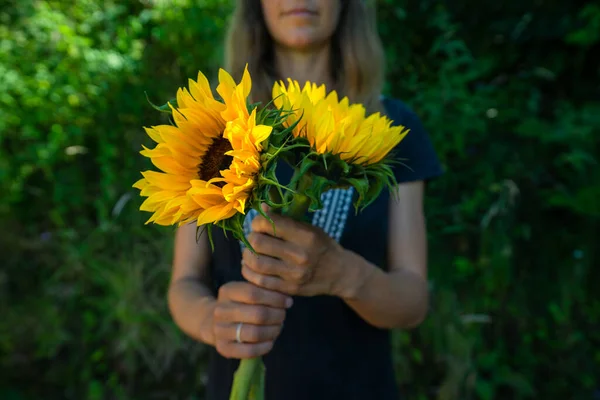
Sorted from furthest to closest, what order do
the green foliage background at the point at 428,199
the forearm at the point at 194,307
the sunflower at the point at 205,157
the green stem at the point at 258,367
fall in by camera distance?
the green foliage background at the point at 428,199 → the forearm at the point at 194,307 → the green stem at the point at 258,367 → the sunflower at the point at 205,157

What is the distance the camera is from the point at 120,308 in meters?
2.46

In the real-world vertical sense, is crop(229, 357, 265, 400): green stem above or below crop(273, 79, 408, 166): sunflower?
below

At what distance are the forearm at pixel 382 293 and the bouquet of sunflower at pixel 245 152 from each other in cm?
28

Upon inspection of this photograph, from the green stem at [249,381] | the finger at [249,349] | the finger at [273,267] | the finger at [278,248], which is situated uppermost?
the finger at [278,248]

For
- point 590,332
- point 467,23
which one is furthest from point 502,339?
point 467,23

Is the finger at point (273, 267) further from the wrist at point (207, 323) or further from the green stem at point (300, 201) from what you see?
the wrist at point (207, 323)

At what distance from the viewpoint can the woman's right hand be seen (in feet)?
3.04

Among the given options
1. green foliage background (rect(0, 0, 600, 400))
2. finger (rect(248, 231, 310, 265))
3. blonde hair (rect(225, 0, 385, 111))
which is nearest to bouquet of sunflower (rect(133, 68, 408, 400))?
finger (rect(248, 231, 310, 265))

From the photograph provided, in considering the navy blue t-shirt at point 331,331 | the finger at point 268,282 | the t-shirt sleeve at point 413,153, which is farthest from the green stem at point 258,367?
the t-shirt sleeve at point 413,153

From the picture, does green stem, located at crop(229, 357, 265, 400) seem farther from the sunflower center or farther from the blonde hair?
the blonde hair

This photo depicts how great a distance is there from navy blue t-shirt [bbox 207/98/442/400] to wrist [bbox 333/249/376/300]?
0.25m

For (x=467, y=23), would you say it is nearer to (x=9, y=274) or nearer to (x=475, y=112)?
(x=475, y=112)

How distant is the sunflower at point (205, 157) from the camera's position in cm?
68

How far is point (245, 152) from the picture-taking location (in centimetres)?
67
